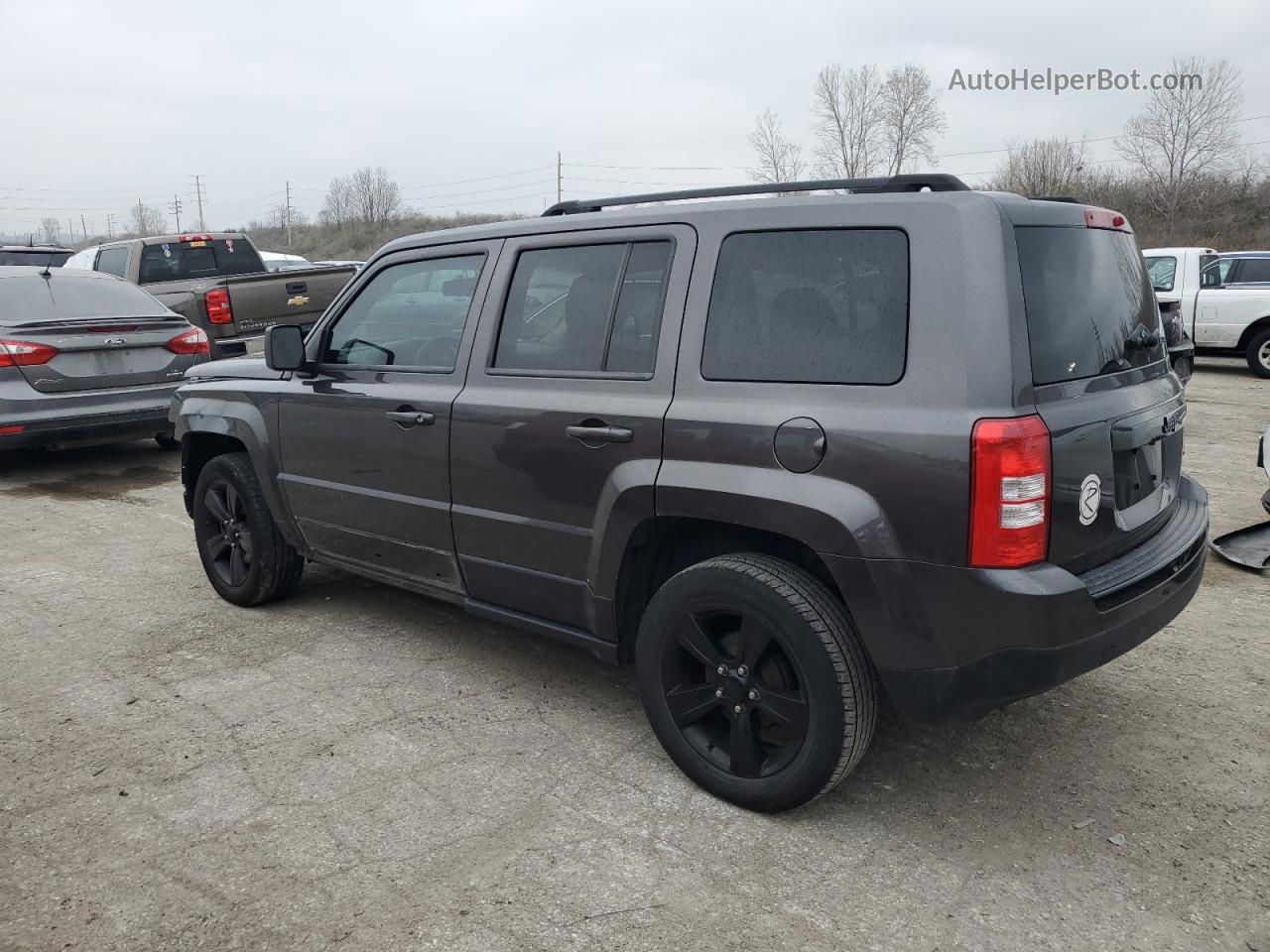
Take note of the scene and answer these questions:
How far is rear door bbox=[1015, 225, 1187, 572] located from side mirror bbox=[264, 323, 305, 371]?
116 inches

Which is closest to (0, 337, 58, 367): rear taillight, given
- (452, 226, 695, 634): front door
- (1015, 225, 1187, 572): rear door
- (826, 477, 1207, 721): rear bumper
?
(452, 226, 695, 634): front door

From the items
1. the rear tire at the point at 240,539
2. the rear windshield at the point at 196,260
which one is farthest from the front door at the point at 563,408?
the rear windshield at the point at 196,260

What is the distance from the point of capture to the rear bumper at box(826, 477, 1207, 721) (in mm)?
2561

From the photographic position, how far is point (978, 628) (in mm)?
2590

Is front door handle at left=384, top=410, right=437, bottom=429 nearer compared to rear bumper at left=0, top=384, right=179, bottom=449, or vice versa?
front door handle at left=384, top=410, right=437, bottom=429

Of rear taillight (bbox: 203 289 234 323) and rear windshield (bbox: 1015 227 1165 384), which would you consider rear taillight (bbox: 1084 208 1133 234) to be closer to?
rear windshield (bbox: 1015 227 1165 384)

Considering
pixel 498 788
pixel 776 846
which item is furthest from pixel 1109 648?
pixel 498 788

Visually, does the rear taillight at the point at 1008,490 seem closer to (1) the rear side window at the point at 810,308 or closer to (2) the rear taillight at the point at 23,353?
(1) the rear side window at the point at 810,308

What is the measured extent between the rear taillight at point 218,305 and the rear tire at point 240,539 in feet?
19.6

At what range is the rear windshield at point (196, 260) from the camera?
11.8 metres

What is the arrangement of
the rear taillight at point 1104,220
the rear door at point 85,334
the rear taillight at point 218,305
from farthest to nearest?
the rear taillight at point 218,305
the rear door at point 85,334
the rear taillight at point 1104,220

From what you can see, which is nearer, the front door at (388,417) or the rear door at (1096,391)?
the rear door at (1096,391)

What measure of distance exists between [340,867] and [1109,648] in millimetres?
2206

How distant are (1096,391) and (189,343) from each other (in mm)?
7458
